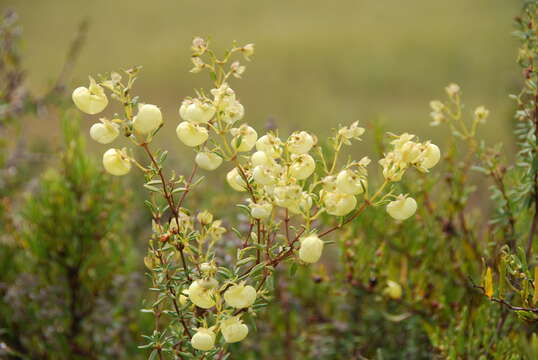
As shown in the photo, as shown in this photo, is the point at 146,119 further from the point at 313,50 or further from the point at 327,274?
the point at 313,50

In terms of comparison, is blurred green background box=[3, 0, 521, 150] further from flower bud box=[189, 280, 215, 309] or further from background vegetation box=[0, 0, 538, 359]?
flower bud box=[189, 280, 215, 309]

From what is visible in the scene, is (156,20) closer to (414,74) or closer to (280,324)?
(414,74)

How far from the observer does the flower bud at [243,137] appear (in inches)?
11.9

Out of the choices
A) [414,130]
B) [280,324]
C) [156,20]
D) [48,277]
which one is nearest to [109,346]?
[48,277]

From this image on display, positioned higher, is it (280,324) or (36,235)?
(36,235)

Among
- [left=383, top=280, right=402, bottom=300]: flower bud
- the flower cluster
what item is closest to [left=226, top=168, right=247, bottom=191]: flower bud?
the flower cluster

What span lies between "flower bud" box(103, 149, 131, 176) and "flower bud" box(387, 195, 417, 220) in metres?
0.15

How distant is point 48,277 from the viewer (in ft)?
2.38

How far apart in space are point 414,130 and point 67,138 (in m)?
1.76

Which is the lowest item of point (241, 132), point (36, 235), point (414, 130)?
point (414, 130)

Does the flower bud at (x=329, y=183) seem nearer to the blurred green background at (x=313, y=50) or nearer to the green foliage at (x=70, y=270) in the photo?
the green foliage at (x=70, y=270)

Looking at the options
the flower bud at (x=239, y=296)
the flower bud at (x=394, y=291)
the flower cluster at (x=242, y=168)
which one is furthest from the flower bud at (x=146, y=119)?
the flower bud at (x=394, y=291)

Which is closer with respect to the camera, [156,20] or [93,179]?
[93,179]

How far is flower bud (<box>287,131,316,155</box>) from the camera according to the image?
0.96ft
